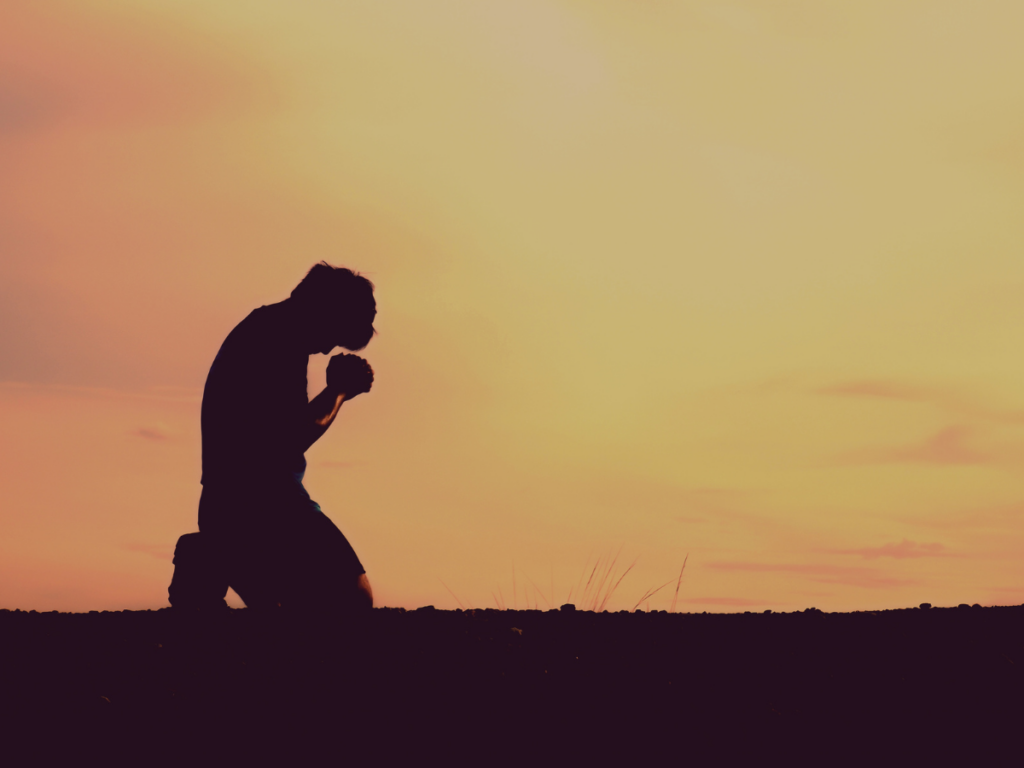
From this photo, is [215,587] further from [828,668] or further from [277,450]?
[828,668]

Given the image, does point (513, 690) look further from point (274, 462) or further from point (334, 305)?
point (334, 305)

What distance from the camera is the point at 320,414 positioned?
17.6 feet

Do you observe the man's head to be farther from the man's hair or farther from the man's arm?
the man's arm

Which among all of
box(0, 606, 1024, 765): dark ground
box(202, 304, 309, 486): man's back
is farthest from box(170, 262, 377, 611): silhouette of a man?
box(0, 606, 1024, 765): dark ground

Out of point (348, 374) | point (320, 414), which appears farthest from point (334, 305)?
point (320, 414)

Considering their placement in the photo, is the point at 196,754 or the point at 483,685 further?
the point at 483,685

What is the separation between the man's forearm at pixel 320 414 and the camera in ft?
17.5

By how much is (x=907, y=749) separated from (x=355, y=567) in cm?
287

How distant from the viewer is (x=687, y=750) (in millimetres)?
3545

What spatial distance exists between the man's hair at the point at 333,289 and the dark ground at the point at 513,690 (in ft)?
5.30

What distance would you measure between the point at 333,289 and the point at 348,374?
448 mm

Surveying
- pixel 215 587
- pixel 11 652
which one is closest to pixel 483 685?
pixel 215 587

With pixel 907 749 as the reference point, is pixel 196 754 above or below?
below

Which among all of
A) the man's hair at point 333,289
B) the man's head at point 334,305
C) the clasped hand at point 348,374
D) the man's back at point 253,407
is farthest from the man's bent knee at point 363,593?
the man's hair at point 333,289
